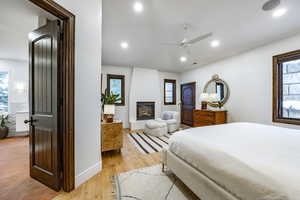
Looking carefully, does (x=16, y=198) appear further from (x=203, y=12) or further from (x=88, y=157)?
(x=203, y=12)

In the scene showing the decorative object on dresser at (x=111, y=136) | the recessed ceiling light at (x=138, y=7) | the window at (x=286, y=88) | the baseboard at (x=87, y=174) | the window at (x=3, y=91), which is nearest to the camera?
the baseboard at (x=87, y=174)

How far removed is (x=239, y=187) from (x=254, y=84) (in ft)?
11.4

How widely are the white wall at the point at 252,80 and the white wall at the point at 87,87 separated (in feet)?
12.7

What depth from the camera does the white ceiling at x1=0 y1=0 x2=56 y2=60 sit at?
178cm

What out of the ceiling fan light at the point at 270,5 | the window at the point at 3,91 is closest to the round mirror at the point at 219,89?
the ceiling fan light at the point at 270,5

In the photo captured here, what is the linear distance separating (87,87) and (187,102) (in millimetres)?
4982

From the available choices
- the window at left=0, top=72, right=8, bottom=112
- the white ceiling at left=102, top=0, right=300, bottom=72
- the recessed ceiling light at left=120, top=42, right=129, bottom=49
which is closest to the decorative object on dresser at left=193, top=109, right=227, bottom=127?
the white ceiling at left=102, top=0, right=300, bottom=72

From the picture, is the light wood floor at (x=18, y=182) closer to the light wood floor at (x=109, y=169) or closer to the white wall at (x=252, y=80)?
the light wood floor at (x=109, y=169)

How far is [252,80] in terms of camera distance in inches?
137

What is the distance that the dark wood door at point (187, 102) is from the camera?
570cm

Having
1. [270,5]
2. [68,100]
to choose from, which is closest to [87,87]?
[68,100]

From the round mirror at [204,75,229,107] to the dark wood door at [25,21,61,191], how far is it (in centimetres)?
435

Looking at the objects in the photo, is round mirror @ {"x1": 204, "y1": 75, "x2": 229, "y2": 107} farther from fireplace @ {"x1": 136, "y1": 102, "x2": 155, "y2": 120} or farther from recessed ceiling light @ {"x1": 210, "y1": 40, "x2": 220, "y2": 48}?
fireplace @ {"x1": 136, "y1": 102, "x2": 155, "y2": 120}

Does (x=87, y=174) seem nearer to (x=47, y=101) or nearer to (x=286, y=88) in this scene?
(x=47, y=101)
